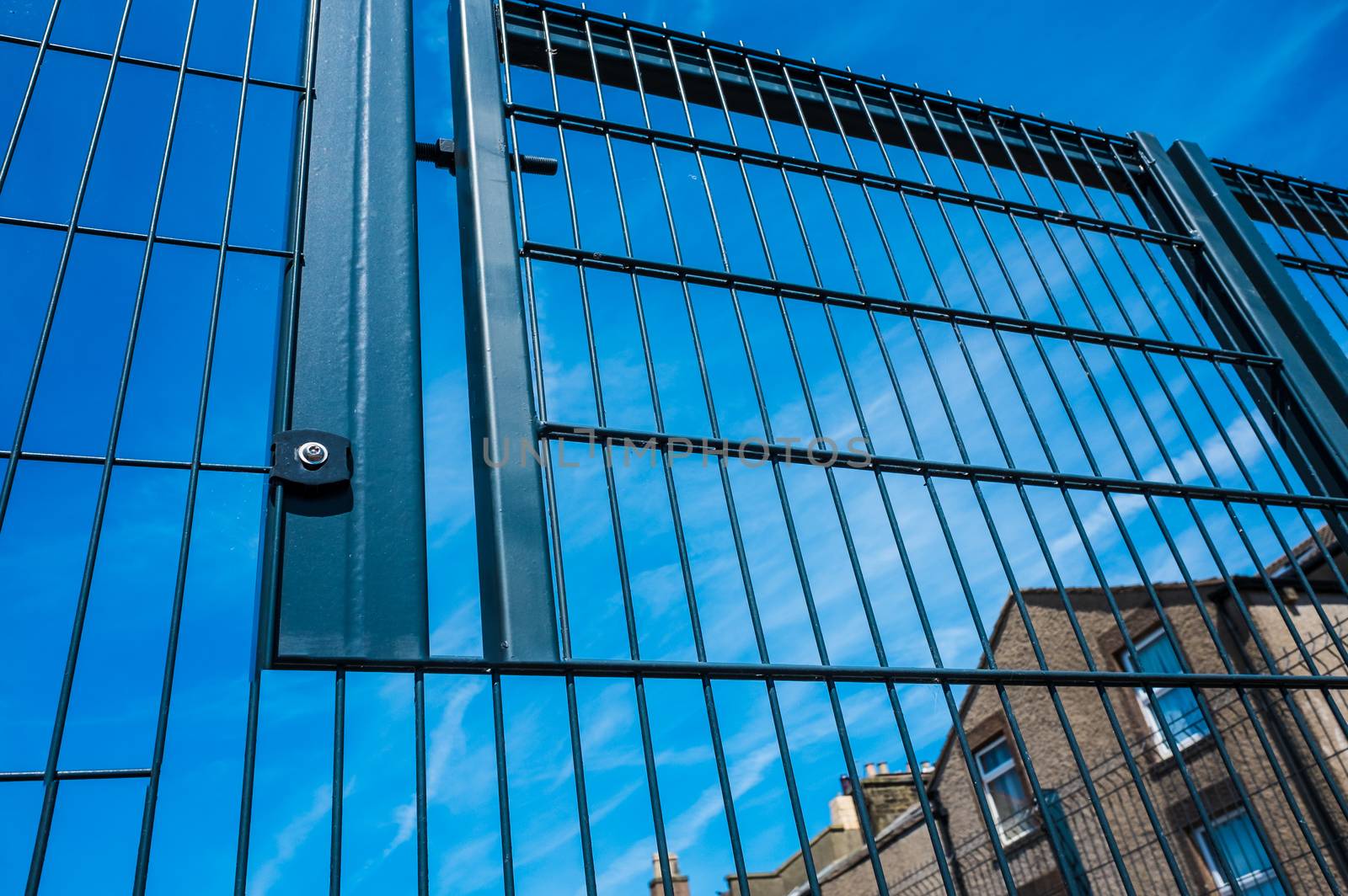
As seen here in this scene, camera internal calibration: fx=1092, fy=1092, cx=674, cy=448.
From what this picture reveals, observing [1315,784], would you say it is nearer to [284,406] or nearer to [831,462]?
[831,462]

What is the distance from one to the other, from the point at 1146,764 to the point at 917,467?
13613 mm

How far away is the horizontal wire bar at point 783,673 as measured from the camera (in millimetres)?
2016

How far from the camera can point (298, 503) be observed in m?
2.16

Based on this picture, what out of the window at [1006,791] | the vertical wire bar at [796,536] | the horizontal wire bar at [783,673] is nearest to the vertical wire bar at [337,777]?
the horizontal wire bar at [783,673]

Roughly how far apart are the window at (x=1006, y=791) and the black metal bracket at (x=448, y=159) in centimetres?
1586

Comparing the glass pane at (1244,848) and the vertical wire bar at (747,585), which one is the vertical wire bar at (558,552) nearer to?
the vertical wire bar at (747,585)

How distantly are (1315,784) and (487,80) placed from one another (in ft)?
42.3

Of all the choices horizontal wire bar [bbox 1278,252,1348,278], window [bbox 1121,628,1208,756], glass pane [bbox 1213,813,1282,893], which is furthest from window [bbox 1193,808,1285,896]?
horizontal wire bar [bbox 1278,252,1348,278]

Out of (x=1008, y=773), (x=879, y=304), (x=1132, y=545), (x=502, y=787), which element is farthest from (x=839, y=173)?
(x=1008, y=773)

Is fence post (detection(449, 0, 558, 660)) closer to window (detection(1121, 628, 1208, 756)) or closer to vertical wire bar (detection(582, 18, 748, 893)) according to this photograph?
vertical wire bar (detection(582, 18, 748, 893))

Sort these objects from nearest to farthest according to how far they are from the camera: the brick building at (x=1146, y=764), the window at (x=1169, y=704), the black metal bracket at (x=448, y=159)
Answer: the black metal bracket at (x=448, y=159)
the brick building at (x=1146, y=764)
the window at (x=1169, y=704)

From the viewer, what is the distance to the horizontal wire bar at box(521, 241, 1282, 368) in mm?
2820

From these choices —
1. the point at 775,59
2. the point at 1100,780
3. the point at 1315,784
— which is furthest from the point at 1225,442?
the point at 1100,780

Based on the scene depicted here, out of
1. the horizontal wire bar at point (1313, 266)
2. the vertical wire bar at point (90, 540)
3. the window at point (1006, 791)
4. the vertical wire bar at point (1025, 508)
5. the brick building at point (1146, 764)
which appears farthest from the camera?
the window at point (1006, 791)
